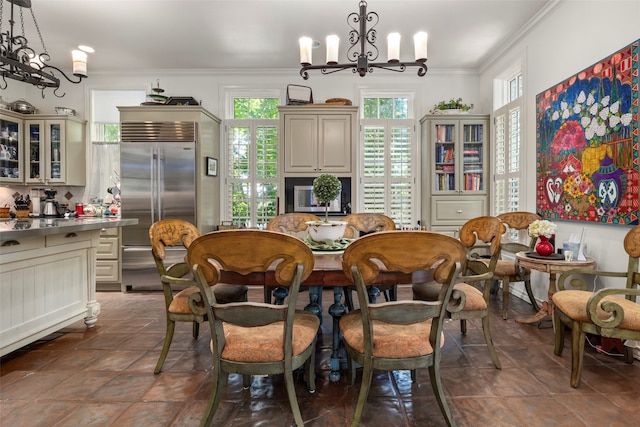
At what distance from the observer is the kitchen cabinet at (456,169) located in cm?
446

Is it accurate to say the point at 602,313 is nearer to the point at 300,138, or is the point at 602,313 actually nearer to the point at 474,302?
→ the point at 474,302

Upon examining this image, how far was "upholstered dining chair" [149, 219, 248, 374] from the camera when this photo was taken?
1.99m

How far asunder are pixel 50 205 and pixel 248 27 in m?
3.54

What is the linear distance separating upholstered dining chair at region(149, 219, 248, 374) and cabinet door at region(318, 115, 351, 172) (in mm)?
2469

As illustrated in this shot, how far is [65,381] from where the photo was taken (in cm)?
201

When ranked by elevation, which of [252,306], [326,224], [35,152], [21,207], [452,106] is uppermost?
[452,106]

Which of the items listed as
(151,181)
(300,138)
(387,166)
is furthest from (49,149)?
(387,166)

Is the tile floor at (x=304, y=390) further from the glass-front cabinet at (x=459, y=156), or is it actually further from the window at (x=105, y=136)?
the window at (x=105, y=136)

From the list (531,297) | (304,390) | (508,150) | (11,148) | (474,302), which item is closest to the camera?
(304,390)

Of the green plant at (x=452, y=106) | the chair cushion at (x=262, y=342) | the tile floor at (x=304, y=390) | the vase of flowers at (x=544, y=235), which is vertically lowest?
the tile floor at (x=304, y=390)

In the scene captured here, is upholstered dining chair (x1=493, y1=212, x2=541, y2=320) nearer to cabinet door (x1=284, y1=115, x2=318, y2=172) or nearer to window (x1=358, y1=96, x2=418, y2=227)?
window (x1=358, y1=96, x2=418, y2=227)

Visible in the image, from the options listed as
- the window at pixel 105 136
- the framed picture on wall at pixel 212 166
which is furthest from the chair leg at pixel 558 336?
the window at pixel 105 136

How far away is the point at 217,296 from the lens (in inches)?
84.1

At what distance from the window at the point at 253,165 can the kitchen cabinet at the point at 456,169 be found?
2204 mm
